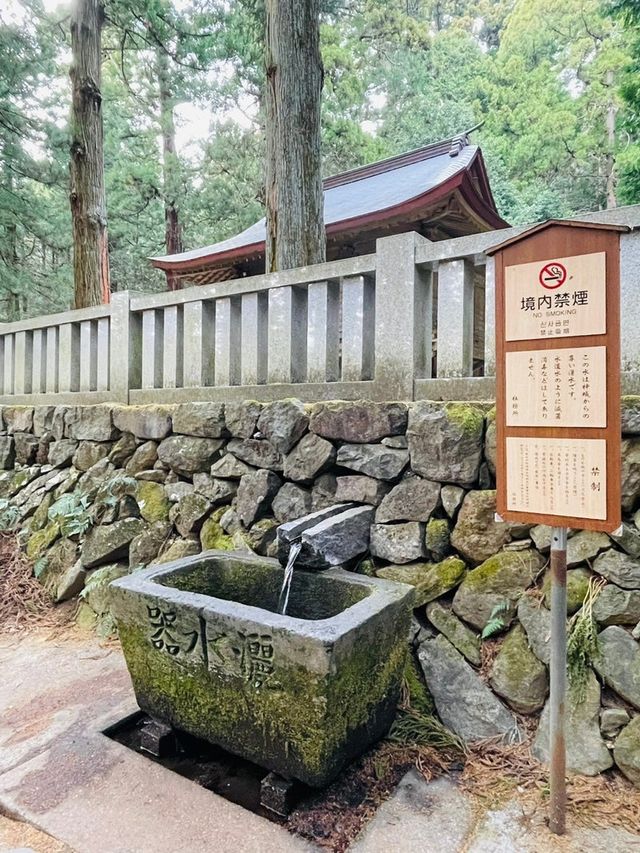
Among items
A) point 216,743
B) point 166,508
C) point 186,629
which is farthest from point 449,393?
point 166,508

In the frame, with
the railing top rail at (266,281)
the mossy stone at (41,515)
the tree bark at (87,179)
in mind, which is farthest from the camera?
the tree bark at (87,179)

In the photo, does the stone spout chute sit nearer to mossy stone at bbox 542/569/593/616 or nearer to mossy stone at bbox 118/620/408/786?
mossy stone at bbox 118/620/408/786

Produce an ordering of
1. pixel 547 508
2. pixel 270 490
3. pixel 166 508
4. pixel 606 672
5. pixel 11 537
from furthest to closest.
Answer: pixel 11 537 → pixel 166 508 → pixel 270 490 → pixel 606 672 → pixel 547 508

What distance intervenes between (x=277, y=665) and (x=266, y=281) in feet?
7.61

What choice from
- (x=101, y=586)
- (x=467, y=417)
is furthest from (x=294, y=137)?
(x=101, y=586)

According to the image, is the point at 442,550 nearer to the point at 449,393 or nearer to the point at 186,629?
the point at 449,393

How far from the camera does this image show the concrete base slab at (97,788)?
66.7 inches

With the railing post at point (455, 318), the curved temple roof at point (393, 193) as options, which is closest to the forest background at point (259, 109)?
the curved temple roof at point (393, 193)

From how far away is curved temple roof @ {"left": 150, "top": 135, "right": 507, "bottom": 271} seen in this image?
17.4 feet

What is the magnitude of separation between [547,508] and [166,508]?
271 cm

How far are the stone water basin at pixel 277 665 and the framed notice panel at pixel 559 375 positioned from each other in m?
0.75

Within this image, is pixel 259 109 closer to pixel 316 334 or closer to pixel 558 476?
pixel 316 334

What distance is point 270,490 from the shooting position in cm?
307

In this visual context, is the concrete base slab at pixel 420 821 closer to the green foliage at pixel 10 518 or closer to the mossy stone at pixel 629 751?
the mossy stone at pixel 629 751
